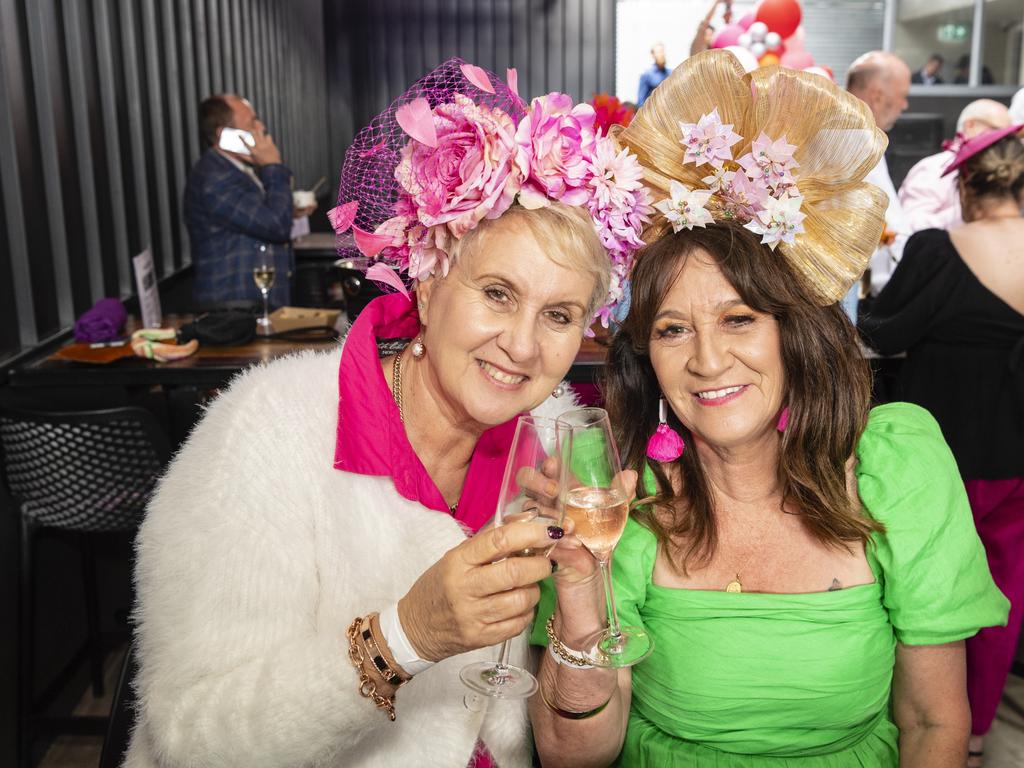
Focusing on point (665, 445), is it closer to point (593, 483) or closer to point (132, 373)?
point (593, 483)

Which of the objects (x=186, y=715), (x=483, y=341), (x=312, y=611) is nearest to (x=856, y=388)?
(x=483, y=341)

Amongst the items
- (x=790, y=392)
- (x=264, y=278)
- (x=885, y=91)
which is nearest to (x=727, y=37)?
(x=885, y=91)

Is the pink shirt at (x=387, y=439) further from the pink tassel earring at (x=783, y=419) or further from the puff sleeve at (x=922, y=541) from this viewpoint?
the puff sleeve at (x=922, y=541)

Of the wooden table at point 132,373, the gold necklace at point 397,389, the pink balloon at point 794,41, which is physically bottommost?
the wooden table at point 132,373

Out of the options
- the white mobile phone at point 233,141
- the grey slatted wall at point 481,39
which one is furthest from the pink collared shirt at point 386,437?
the grey slatted wall at point 481,39

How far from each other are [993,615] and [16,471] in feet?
7.85

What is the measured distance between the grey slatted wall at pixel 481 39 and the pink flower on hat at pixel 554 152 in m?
8.79

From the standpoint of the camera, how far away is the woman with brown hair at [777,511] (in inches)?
59.9

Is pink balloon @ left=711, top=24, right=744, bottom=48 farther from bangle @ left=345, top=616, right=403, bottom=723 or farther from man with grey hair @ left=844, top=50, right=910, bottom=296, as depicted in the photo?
bangle @ left=345, top=616, right=403, bottom=723

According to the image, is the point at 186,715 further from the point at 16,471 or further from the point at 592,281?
the point at 16,471

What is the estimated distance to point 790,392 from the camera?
1.64 metres

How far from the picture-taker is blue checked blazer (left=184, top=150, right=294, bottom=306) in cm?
446

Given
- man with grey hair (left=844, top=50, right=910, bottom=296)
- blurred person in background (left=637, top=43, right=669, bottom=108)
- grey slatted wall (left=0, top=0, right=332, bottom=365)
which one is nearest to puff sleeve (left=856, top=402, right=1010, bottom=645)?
grey slatted wall (left=0, top=0, right=332, bottom=365)

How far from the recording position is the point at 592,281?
4.87 feet
